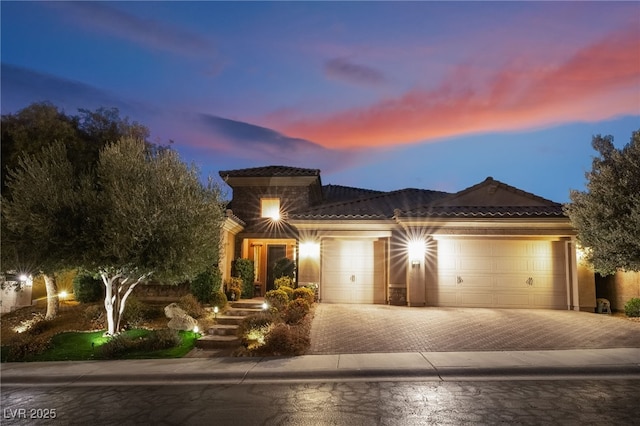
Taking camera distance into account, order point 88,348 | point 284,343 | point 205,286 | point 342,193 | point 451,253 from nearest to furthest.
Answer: point 284,343
point 88,348
point 205,286
point 451,253
point 342,193

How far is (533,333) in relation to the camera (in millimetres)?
11109

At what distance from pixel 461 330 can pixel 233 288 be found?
911cm

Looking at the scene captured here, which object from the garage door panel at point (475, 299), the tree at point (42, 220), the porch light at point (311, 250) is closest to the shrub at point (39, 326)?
the tree at point (42, 220)

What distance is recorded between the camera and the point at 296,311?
12281 mm

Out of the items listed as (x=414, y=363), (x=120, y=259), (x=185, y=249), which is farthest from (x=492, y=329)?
(x=120, y=259)

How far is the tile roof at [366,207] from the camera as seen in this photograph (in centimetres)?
1641

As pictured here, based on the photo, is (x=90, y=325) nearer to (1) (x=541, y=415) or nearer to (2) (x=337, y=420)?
(2) (x=337, y=420)

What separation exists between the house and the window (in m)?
3.12

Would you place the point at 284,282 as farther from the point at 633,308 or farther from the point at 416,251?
the point at 633,308

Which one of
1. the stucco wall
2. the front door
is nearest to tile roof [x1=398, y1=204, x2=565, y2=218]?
the stucco wall

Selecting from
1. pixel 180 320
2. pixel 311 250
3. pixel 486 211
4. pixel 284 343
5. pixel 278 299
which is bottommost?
pixel 284 343

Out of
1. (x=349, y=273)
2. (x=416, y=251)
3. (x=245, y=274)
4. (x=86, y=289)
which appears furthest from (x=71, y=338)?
(x=416, y=251)

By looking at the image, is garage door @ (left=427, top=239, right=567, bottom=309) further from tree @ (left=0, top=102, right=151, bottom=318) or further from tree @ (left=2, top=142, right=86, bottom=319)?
tree @ (left=0, top=102, right=151, bottom=318)

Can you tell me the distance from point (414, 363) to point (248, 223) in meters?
13.8
